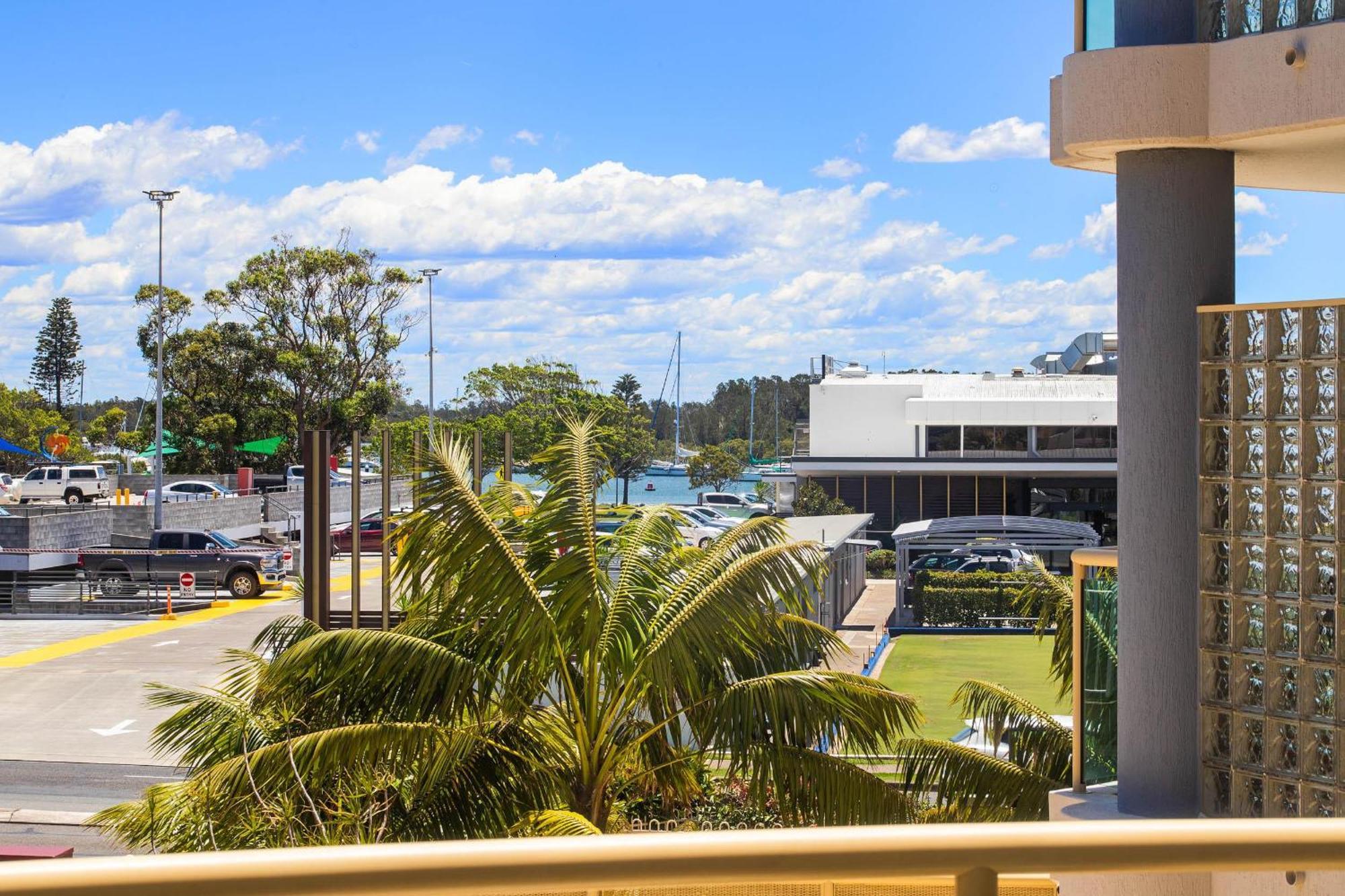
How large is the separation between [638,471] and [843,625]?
52770mm

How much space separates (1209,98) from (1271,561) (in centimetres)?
242

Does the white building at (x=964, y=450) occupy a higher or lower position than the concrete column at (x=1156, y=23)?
lower

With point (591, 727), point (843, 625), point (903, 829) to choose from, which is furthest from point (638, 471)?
point (903, 829)

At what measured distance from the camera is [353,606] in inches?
773

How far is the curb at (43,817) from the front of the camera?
55.5 feet

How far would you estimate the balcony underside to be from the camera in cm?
672

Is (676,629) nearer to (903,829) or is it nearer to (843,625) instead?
(903,829)

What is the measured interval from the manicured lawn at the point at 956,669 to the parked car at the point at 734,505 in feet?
97.5

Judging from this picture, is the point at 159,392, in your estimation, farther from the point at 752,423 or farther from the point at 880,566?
the point at 752,423

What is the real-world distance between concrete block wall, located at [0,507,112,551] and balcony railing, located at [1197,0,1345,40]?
36885 millimetres

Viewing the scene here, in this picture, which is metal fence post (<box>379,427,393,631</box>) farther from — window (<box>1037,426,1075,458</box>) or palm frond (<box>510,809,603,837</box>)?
window (<box>1037,426,1075,458</box>)

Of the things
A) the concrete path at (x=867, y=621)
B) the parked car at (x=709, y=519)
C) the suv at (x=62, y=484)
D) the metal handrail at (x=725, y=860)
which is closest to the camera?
the metal handrail at (x=725, y=860)

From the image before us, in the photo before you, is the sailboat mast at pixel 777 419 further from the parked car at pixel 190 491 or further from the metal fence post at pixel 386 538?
the metal fence post at pixel 386 538

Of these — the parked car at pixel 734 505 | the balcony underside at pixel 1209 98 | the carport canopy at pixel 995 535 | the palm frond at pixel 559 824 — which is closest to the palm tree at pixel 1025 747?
the balcony underside at pixel 1209 98
